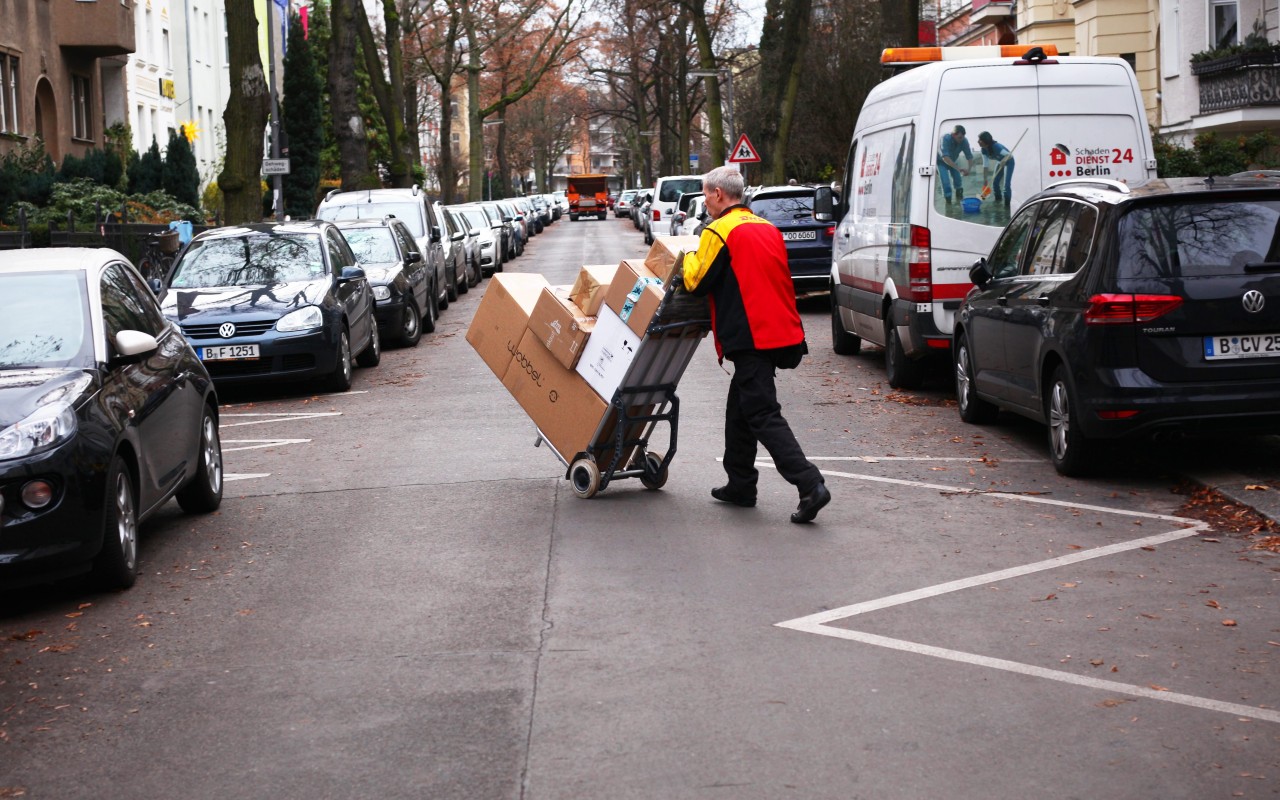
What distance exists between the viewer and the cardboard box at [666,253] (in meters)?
8.67

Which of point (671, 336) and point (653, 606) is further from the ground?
point (671, 336)

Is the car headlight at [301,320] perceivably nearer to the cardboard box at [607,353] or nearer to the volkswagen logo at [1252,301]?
the cardboard box at [607,353]

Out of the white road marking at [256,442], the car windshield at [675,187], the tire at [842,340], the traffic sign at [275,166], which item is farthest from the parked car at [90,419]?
the car windshield at [675,187]

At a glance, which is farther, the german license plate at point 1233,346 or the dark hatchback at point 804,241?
the dark hatchback at point 804,241

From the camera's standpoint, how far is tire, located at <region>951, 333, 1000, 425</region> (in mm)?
12227

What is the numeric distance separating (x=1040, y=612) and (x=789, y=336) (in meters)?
2.41

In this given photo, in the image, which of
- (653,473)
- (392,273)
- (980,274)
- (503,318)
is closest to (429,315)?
(392,273)

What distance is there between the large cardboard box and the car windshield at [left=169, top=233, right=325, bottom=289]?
739cm

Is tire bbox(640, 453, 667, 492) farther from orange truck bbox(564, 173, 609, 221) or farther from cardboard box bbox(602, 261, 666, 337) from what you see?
orange truck bbox(564, 173, 609, 221)

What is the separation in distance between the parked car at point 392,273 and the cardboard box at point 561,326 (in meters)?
10.7

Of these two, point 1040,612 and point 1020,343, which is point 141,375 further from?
point 1020,343

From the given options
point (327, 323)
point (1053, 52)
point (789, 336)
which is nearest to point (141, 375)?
point (789, 336)

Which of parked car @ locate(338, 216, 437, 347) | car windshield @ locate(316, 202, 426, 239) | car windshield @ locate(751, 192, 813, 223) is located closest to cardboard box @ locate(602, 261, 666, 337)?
parked car @ locate(338, 216, 437, 347)

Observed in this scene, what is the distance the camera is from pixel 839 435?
11945 millimetres
